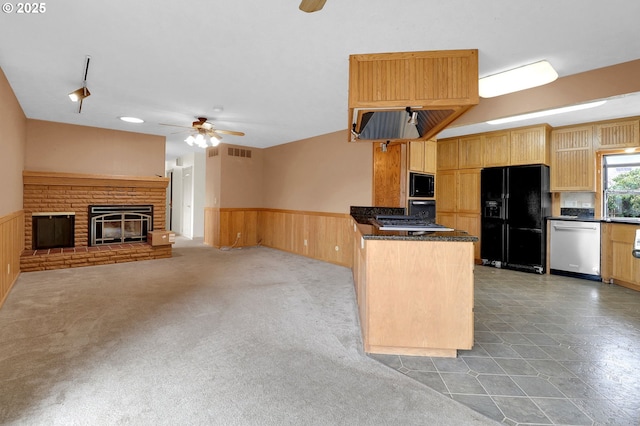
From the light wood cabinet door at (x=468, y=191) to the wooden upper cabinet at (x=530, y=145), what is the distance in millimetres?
651

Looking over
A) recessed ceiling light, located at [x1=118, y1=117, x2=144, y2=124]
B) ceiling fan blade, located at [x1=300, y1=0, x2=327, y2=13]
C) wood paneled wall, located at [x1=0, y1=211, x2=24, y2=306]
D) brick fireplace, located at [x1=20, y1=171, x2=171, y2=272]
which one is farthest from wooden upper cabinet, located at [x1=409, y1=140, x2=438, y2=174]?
wood paneled wall, located at [x1=0, y1=211, x2=24, y2=306]

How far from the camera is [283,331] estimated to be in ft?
8.66

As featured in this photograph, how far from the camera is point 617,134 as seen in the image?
4418 millimetres

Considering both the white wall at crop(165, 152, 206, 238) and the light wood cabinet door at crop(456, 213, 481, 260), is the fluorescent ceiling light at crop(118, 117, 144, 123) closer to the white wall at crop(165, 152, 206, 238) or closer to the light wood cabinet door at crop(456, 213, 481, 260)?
the white wall at crop(165, 152, 206, 238)

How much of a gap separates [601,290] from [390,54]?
13.2 feet

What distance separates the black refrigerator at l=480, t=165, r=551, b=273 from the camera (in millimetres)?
4789

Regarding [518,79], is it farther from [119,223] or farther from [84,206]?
[84,206]

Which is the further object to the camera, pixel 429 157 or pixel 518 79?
pixel 429 157

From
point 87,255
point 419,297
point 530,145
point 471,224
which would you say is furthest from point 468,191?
point 87,255

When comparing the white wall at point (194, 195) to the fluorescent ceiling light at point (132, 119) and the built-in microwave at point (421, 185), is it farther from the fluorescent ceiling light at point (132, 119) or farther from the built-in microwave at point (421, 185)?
the built-in microwave at point (421, 185)

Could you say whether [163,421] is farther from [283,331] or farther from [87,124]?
[87,124]

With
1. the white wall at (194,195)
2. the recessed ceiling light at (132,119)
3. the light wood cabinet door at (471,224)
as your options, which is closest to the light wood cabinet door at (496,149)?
the light wood cabinet door at (471,224)

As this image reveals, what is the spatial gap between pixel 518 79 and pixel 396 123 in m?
1.20

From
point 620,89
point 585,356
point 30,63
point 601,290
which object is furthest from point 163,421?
point 601,290
